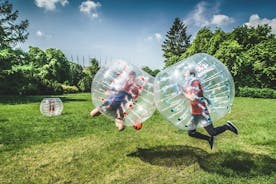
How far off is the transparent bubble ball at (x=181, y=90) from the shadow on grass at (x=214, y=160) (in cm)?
95

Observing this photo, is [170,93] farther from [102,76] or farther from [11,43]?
[11,43]

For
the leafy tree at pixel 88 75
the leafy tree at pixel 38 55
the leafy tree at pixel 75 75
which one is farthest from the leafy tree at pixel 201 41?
the leafy tree at pixel 38 55

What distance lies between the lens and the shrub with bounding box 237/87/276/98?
27.0 metres

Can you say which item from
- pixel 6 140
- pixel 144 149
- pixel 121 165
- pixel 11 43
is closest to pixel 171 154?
pixel 144 149

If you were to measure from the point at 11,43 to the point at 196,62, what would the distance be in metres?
22.7

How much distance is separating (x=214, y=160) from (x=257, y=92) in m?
24.7

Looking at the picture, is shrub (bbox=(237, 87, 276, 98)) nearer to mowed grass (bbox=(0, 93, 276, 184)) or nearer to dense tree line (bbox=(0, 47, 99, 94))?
dense tree line (bbox=(0, 47, 99, 94))

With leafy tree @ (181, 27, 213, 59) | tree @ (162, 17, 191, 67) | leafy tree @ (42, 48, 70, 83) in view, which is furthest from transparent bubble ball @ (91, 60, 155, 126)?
tree @ (162, 17, 191, 67)

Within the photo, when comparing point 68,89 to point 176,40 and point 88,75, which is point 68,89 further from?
point 176,40

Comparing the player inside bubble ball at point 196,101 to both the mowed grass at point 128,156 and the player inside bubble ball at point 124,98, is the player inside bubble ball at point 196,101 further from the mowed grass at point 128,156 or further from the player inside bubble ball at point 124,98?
the player inside bubble ball at point 124,98

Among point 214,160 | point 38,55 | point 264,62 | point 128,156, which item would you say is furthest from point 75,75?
point 214,160

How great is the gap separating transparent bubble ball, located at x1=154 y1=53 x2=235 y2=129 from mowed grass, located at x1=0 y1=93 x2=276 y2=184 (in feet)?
3.19

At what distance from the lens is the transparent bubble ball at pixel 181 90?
4.54 metres

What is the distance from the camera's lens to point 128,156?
5.49 meters
